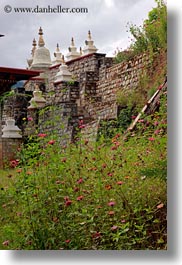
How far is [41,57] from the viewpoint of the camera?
532cm

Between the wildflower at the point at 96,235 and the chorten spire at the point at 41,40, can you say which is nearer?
the wildflower at the point at 96,235

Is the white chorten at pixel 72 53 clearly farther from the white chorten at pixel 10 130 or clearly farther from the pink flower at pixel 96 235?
the pink flower at pixel 96 235

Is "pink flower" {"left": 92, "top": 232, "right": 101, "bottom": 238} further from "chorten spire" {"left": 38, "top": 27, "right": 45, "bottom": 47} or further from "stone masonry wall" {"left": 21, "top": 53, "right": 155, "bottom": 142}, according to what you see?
"chorten spire" {"left": 38, "top": 27, "right": 45, "bottom": 47}

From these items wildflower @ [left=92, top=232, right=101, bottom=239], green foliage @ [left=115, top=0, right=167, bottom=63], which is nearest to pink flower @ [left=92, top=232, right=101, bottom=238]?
wildflower @ [left=92, top=232, right=101, bottom=239]

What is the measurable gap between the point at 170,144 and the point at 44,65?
1.02 m

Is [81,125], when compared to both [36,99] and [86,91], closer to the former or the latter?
[86,91]

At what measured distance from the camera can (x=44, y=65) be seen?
17.7 feet

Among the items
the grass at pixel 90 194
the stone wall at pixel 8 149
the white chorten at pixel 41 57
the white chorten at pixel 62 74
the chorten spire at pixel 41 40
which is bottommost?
the grass at pixel 90 194

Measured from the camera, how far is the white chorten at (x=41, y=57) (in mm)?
5301

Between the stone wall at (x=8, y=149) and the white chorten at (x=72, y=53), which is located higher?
the white chorten at (x=72, y=53)

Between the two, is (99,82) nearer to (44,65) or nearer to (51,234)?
(44,65)

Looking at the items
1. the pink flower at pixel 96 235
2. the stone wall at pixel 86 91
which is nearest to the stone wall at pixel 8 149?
the stone wall at pixel 86 91

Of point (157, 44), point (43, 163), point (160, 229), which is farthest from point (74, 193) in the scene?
point (157, 44)

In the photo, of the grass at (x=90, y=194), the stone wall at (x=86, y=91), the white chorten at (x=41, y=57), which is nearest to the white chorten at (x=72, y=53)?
the stone wall at (x=86, y=91)
